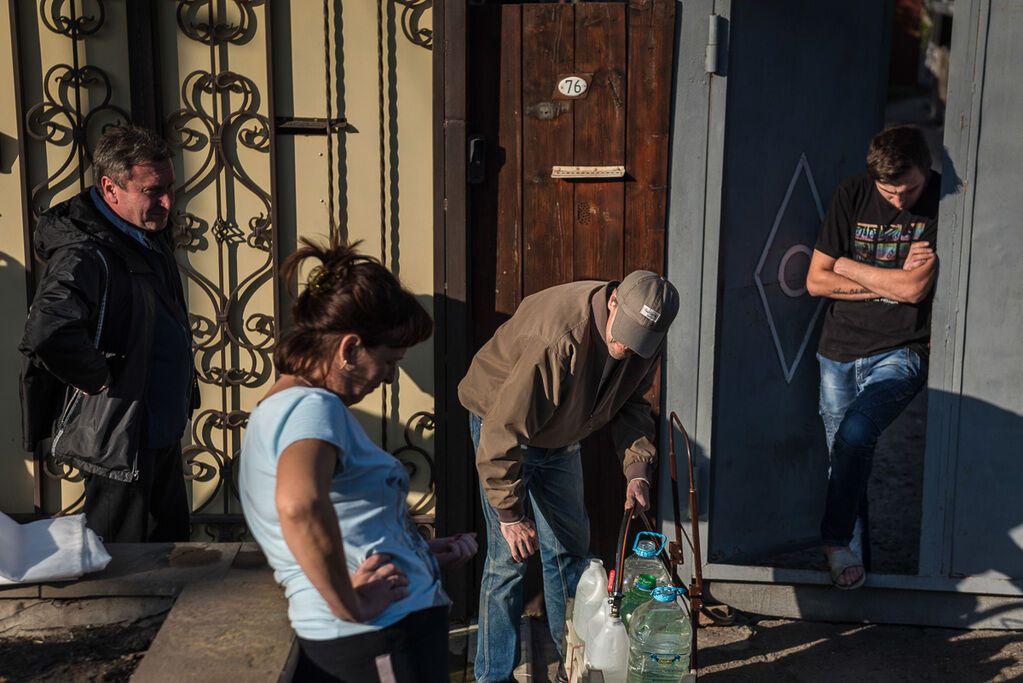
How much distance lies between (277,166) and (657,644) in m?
2.45

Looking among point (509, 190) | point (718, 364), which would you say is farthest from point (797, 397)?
point (509, 190)

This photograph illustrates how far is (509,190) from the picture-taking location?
4.82m

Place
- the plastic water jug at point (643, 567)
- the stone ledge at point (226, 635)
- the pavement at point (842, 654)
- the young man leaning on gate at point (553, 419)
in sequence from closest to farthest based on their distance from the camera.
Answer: the stone ledge at point (226, 635), the young man leaning on gate at point (553, 419), the plastic water jug at point (643, 567), the pavement at point (842, 654)

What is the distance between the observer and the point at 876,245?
16.4 ft

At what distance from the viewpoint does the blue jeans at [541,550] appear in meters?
4.36

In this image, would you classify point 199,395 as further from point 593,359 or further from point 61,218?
point 593,359

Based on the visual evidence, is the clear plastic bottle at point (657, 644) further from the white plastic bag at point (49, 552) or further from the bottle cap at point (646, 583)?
the white plastic bag at point (49, 552)

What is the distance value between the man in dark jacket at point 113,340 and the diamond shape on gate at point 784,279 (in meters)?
2.47

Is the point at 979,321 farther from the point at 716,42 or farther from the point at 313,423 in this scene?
the point at 313,423

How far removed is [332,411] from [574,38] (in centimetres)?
265

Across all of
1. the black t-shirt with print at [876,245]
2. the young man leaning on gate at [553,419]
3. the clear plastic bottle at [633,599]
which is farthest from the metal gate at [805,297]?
the clear plastic bottle at [633,599]

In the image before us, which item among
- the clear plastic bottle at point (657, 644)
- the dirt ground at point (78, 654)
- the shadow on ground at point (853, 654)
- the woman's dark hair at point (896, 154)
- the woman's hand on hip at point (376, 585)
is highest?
the woman's dark hair at point (896, 154)

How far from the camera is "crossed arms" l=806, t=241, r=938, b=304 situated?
15.9ft

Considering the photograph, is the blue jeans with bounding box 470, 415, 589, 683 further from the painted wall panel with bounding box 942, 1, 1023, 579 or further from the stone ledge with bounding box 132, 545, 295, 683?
the painted wall panel with bounding box 942, 1, 1023, 579
